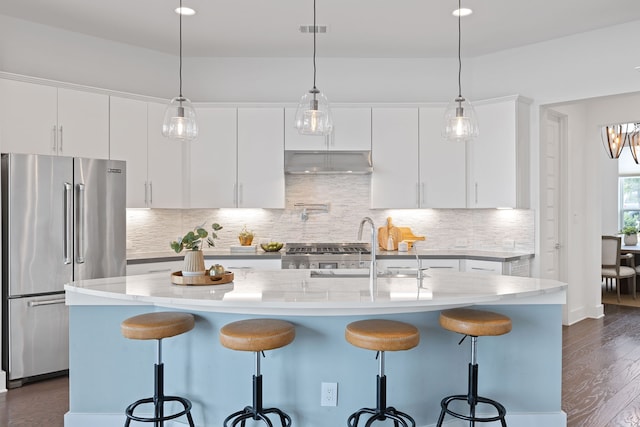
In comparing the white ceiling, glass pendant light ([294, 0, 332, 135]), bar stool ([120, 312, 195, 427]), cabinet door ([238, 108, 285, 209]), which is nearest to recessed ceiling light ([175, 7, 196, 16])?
the white ceiling

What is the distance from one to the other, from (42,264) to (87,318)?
4.15 feet

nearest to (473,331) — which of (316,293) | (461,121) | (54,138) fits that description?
(316,293)

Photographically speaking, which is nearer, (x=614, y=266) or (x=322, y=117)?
(x=322, y=117)

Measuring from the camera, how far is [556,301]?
9.33 ft

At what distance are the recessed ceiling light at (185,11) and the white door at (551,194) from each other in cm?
372

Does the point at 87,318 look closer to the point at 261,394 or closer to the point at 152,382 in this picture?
the point at 152,382

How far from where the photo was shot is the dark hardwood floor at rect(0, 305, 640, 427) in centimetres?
315

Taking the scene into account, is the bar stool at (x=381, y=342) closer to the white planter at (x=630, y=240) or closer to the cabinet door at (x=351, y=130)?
the cabinet door at (x=351, y=130)

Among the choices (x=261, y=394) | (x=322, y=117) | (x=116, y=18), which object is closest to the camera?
(x=261, y=394)

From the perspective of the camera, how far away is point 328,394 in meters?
2.73

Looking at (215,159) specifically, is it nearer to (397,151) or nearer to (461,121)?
(397,151)

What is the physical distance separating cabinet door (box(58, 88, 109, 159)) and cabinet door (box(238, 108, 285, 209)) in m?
1.35

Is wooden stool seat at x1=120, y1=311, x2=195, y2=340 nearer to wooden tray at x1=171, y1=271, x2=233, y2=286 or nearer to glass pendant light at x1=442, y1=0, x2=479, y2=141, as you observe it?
wooden tray at x1=171, y1=271, x2=233, y2=286

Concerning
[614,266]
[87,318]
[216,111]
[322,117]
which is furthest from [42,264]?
[614,266]
